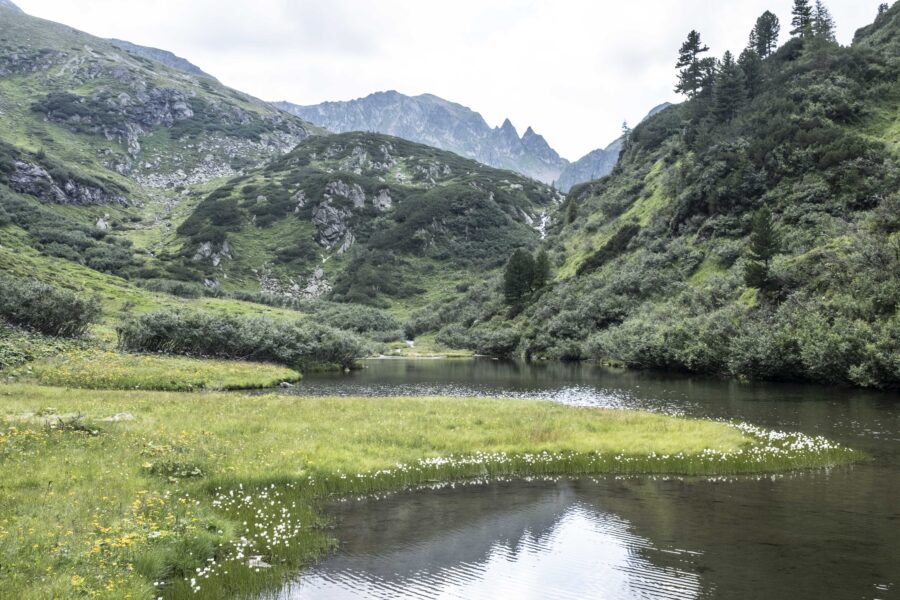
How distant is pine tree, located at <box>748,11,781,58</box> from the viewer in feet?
460

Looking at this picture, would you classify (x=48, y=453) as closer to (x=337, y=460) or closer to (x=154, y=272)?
(x=337, y=460)

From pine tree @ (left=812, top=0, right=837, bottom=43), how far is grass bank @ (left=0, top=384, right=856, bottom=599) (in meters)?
125

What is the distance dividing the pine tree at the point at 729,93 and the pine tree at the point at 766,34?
31.7 metres

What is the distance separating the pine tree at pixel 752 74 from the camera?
116625 millimetres

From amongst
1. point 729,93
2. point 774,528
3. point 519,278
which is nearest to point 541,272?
point 519,278

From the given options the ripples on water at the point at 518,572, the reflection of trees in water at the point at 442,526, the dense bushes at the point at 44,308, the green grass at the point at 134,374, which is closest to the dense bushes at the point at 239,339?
the dense bushes at the point at 44,308

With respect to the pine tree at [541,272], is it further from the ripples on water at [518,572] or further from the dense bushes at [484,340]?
the ripples on water at [518,572]

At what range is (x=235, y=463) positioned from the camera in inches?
795

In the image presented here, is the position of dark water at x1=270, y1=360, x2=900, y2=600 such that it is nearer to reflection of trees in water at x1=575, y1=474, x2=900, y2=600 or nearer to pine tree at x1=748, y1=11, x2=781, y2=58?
reflection of trees in water at x1=575, y1=474, x2=900, y2=600

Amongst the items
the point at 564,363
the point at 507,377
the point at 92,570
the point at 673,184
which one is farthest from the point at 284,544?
the point at 673,184

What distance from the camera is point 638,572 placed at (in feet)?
40.4

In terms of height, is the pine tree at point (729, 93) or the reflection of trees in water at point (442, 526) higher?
the pine tree at point (729, 93)

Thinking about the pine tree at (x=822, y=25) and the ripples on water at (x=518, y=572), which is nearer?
the ripples on water at (x=518, y=572)

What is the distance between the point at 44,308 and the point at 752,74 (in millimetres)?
134452
